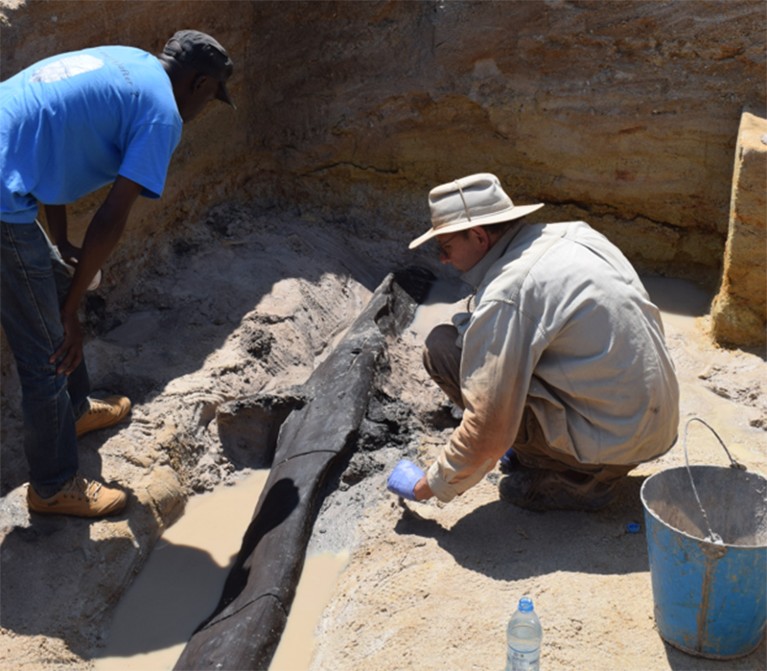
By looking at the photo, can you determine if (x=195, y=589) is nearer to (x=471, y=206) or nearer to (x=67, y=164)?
(x=67, y=164)

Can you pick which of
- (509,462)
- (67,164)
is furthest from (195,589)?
(67,164)

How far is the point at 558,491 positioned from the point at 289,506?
1.09 meters

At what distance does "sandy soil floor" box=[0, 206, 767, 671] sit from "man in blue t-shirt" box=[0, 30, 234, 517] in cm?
68

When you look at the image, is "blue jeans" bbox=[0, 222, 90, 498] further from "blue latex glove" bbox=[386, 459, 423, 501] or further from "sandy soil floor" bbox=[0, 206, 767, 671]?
"blue latex glove" bbox=[386, 459, 423, 501]

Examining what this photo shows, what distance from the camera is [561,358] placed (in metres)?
3.41

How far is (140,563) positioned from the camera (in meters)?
4.08

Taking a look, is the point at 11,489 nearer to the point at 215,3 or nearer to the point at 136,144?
the point at 136,144

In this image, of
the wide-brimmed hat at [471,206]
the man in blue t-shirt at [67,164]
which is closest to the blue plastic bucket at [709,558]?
the wide-brimmed hat at [471,206]

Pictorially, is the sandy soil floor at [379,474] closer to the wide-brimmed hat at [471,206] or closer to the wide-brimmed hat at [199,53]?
the wide-brimmed hat at [471,206]

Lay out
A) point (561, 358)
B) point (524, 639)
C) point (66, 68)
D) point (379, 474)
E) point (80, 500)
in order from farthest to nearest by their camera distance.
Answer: point (379, 474) < point (80, 500) < point (66, 68) < point (561, 358) < point (524, 639)

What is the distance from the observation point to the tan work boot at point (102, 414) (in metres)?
4.33

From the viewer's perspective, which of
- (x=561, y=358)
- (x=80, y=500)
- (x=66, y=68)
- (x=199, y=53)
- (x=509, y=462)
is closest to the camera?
(x=561, y=358)

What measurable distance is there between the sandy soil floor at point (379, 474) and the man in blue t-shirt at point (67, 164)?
685mm

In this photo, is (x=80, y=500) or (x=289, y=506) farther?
(x=289, y=506)
